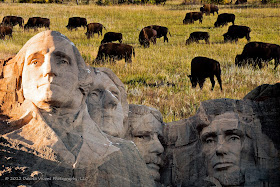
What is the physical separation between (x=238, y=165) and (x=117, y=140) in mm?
1508

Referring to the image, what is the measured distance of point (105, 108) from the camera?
21.8 feet

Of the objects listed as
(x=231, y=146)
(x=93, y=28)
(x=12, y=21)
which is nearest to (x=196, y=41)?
(x=93, y=28)

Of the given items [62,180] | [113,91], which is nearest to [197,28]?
[113,91]

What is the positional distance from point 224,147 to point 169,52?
1282 cm

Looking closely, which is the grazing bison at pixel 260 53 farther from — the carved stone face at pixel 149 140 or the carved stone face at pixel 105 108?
the carved stone face at pixel 105 108

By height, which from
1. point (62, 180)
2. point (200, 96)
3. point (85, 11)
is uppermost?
point (62, 180)

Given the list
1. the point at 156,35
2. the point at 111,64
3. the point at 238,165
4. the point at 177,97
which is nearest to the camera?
the point at 238,165

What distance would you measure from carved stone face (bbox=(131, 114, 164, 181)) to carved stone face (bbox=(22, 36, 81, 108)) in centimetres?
137

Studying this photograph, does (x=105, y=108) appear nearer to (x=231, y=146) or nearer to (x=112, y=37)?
(x=231, y=146)

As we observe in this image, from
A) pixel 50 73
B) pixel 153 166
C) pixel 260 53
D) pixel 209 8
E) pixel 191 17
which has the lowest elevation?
Result: pixel 209 8

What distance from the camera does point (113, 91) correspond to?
22.6 ft

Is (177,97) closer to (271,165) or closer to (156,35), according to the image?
(271,165)

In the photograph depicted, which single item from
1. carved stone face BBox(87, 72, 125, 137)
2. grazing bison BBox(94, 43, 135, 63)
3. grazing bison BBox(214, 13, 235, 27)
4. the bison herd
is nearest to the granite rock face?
carved stone face BBox(87, 72, 125, 137)

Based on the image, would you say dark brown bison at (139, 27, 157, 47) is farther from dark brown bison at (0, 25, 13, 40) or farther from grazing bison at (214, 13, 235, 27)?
grazing bison at (214, 13, 235, 27)
